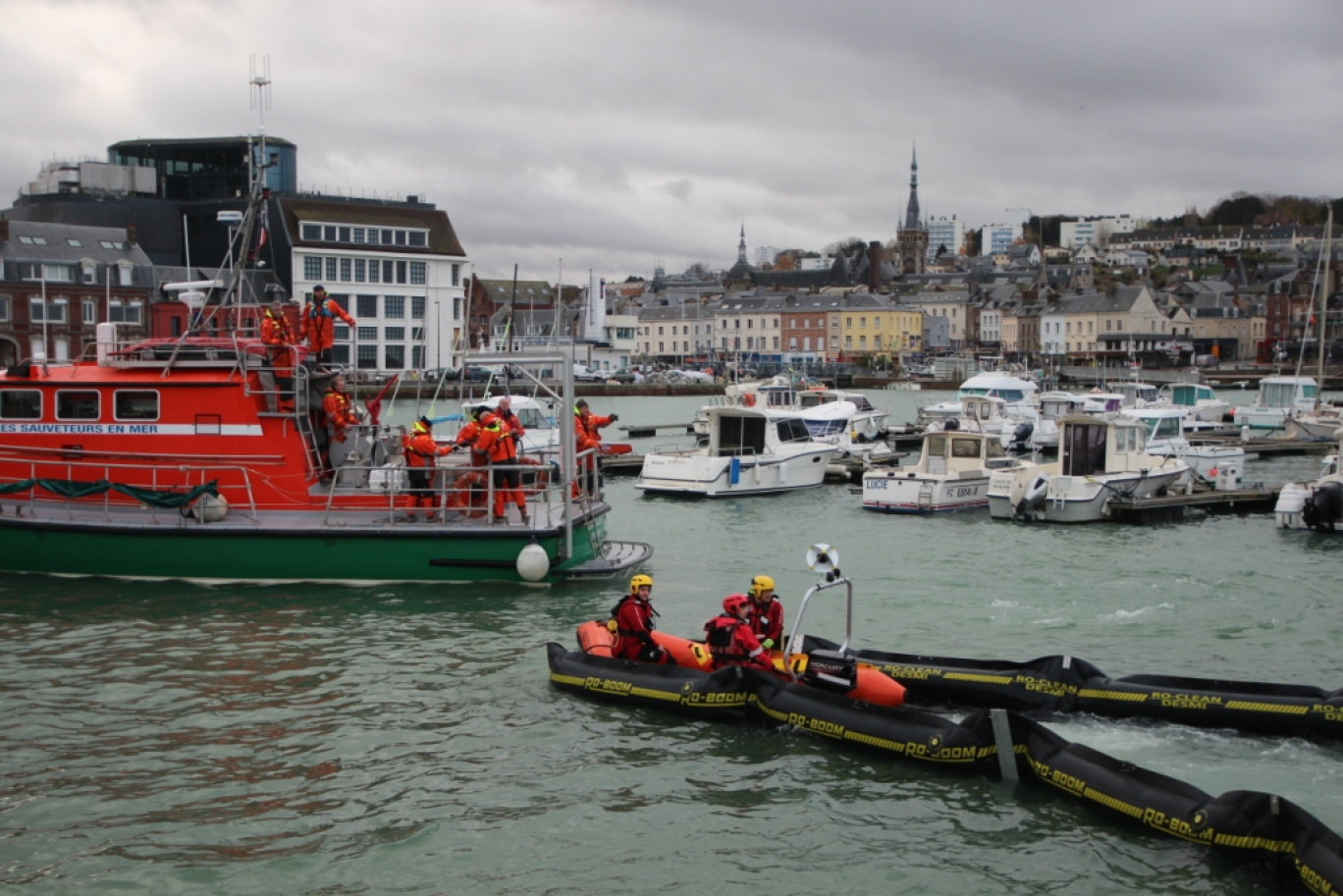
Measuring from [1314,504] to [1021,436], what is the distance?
17.4 metres

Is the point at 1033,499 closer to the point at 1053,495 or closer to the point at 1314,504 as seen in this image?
the point at 1053,495

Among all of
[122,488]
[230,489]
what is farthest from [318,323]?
[122,488]

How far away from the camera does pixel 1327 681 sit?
1505 cm

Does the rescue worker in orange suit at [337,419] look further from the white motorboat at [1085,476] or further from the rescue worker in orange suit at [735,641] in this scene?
the white motorboat at [1085,476]

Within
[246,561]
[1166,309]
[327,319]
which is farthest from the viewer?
[1166,309]

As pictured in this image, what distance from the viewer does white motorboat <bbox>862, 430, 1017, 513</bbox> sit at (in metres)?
30.7

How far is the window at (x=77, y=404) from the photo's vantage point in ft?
64.1

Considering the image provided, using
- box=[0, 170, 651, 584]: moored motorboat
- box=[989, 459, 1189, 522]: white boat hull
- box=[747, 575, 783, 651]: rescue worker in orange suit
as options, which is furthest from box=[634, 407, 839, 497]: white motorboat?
box=[747, 575, 783, 651]: rescue worker in orange suit

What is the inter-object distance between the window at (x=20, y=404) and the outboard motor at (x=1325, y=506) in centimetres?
2490

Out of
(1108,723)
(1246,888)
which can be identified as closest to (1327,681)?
(1108,723)

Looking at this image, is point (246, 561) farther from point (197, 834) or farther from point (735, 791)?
point (735, 791)

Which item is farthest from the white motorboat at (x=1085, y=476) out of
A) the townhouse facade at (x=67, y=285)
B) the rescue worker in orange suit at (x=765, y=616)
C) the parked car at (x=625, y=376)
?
the parked car at (x=625, y=376)

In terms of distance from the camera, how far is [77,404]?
1962cm

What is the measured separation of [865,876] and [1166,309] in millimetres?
138426
